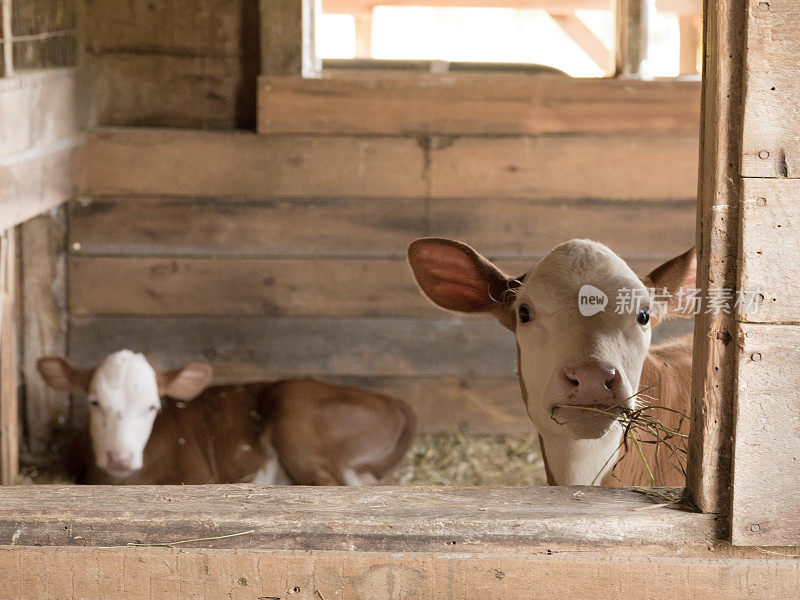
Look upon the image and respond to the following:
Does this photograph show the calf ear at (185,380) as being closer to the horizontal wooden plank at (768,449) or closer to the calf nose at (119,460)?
the calf nose at (119,460)

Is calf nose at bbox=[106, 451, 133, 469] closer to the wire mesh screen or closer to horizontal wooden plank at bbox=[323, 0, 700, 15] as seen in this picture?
the wire mesh screen

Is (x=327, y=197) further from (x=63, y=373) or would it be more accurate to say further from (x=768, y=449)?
(x=768, y=449)

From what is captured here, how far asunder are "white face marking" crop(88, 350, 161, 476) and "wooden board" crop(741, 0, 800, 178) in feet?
10.2

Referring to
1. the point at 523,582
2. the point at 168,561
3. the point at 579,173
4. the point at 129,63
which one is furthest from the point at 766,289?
the point at 129,63

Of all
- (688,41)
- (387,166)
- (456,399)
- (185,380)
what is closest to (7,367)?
(185,380)

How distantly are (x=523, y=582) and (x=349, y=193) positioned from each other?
10.6 ft

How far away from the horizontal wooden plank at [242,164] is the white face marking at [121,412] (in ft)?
3.30

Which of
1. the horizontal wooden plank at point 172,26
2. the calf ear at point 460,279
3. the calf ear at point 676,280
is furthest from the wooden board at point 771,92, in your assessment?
the horizontal wooden plank at point 172,26

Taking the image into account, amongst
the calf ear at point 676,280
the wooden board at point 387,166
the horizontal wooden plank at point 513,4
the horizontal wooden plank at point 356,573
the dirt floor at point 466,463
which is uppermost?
the horizontal wooden plank at point 513,4

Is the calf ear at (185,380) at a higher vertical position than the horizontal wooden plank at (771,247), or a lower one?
lower

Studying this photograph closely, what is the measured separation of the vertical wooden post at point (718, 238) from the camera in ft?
5.50

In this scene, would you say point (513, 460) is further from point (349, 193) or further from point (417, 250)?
point (417, 250)

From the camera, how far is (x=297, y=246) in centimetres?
476

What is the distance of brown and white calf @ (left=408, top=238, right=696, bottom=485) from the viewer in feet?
7.25
